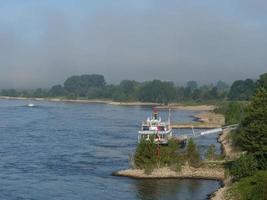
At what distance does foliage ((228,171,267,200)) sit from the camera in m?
38.3

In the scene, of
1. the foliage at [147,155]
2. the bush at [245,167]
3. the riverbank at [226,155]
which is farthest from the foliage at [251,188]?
the foliage at [147,155]

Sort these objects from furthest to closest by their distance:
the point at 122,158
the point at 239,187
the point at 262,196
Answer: the point at 122,158
the point at 239,187
the point at 262,196

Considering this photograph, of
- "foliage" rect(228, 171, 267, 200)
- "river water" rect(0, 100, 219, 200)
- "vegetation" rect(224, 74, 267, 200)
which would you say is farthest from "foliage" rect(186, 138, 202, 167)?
"foliage" rect(228, 171, 267, 200)

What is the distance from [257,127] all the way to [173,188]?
8.81 metres

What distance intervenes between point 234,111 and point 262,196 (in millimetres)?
70356

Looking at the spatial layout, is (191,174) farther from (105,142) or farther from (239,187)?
(105,142)

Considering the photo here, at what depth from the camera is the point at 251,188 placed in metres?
40.4

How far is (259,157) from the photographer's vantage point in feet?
153

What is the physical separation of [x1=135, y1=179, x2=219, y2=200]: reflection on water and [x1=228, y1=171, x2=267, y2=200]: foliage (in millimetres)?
4258

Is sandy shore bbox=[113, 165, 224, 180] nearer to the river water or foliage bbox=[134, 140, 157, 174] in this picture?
foliage bbox=[134, 140, 157, 174]

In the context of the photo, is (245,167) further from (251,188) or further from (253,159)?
(251,188)

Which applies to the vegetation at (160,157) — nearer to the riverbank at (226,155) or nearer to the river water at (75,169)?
the river water at (75,169)

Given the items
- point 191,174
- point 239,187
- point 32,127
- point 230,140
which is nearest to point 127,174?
point 191,174

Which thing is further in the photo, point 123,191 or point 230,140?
point 230,140
